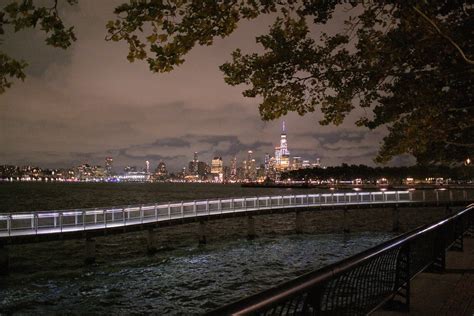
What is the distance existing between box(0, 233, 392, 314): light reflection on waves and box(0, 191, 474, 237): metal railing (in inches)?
124

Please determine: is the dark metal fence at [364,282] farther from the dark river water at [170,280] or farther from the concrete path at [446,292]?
the dark river water at [170,280]

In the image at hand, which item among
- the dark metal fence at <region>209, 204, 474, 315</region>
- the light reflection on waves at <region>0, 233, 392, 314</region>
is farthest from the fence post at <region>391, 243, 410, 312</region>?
the light reflection on waves at <region>0, 233, 392, 314</region>

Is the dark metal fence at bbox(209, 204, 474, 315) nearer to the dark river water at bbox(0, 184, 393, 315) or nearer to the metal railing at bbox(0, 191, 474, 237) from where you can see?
the dark river water at bbox(0, 184, 393, 315)

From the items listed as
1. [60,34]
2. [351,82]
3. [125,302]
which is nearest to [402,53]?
[351,82]

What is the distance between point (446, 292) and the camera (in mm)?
9328

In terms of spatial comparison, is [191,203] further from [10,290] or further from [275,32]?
[275,32]

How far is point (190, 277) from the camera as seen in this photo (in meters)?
28.3

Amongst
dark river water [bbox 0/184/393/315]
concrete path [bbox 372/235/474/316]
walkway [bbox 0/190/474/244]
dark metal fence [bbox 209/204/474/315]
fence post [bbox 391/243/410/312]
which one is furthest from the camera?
walkway [bbox 0/190/474/244]

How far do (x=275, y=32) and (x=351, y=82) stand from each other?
353 centimetres

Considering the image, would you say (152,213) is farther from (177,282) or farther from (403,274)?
(403,274)

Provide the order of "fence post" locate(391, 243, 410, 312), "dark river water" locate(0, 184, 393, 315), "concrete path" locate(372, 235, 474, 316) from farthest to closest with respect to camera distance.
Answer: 1. "dark river water" locate(0, 184, 393, 315)
2. "fence post" locate(391, 243, 410, 312)
3. "concrete path" locate(372, 235, 474, 316)

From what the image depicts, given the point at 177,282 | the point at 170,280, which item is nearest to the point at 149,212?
the point at 170,280

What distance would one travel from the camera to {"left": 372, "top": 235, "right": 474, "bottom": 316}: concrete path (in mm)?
8109

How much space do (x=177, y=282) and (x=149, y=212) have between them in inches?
403
